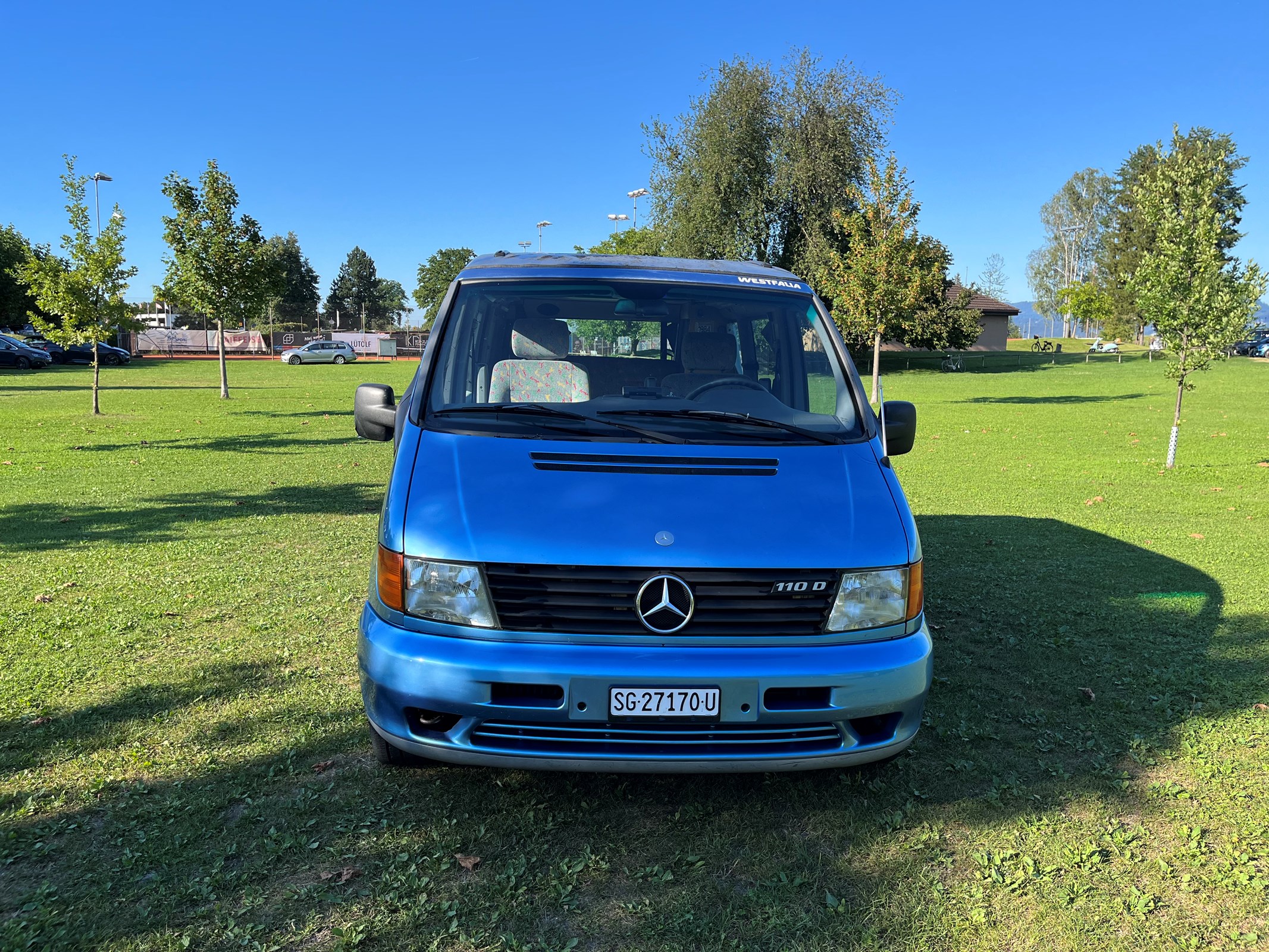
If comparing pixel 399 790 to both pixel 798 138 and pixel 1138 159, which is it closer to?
pixel 798 138

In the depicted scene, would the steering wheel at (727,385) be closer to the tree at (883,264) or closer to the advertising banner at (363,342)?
the tree at (883,264)

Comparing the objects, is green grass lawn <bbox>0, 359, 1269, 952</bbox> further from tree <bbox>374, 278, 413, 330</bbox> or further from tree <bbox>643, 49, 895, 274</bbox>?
tree <bbox>374, 278, 413, 330</bbox>

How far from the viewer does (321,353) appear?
55.6 meters

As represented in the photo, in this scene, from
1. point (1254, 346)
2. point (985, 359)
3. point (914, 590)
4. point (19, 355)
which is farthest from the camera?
point (1254, 346)

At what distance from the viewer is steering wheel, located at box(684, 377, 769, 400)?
3.97 metres

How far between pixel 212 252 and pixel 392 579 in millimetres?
23803

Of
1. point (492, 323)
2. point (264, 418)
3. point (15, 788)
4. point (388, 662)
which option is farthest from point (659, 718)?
point (264, 418)

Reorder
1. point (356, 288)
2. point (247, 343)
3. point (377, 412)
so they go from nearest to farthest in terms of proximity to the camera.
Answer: point (377, 412)
point (247, 343)
point (356, 288)

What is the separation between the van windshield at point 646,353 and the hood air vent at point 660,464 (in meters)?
0.37

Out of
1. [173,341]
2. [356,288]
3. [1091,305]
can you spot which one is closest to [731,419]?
A: [173,341]

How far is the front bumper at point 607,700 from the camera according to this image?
2809mm

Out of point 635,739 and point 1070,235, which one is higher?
point 1070,235

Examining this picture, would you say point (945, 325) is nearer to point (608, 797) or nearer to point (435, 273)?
point (608, 797)

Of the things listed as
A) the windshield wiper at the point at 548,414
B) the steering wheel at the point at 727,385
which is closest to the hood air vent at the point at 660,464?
the windshield wiper at the point at 548,414
